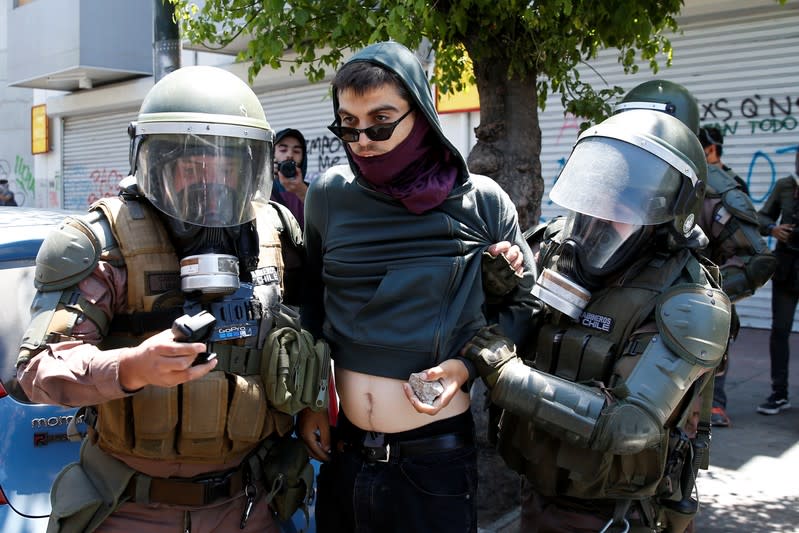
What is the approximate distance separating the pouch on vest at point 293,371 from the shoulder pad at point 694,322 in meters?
0.93

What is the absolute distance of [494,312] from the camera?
2473 millimetres

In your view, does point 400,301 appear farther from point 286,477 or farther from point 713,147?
point 713,147

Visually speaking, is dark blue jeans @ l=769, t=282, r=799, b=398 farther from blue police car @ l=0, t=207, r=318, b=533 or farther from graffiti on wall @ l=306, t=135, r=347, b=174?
graffiti on wall @ l=306, t=135, r=347, b=174

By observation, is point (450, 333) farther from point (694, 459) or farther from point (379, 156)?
point (694, 459)

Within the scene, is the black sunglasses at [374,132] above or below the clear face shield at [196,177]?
above

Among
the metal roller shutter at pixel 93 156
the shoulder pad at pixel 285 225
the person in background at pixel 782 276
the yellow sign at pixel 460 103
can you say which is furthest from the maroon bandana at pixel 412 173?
the metal roller shutter at pixel 93 156

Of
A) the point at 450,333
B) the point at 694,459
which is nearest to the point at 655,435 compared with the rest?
→ the point at 694,459

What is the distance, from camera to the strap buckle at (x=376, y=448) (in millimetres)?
2221

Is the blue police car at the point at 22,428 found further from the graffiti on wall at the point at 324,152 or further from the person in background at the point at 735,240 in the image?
the graffiti on wall at the point at 324,152

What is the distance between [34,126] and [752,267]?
20.6m

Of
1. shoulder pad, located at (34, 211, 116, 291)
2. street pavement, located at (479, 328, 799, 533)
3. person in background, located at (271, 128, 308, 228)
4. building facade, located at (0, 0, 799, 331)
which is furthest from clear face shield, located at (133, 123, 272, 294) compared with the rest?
building facade, located at (0, 0, 799, 331)

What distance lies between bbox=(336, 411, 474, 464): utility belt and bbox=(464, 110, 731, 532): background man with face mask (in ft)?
0.63

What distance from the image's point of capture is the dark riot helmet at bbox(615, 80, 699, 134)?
327cm

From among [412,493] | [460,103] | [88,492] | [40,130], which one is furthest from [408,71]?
[40,130]
